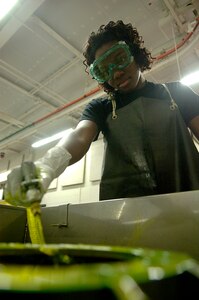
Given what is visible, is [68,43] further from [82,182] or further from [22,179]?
[22,179]

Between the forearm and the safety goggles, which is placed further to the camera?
the safety goggles

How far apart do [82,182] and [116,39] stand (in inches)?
90.8

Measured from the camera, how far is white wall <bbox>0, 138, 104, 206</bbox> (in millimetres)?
3094

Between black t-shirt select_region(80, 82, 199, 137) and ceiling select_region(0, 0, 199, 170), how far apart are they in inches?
40.2

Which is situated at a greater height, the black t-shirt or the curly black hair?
the curly black hair

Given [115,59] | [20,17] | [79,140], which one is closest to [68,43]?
[20,17]

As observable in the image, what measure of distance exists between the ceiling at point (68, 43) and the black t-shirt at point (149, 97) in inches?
40.2

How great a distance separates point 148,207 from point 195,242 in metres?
0.14

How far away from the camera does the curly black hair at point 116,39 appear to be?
1.22 m

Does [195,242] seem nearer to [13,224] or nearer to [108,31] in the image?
[13,224]

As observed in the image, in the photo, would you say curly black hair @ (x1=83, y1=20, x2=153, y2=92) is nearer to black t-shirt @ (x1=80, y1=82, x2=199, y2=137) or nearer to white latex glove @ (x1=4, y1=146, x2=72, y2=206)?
black t-shirt @ (x1=80, y1=82, x2=199, y2=137)

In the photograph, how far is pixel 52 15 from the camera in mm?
2096

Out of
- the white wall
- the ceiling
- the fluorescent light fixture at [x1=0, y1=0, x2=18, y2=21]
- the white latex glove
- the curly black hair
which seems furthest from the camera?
the white wall

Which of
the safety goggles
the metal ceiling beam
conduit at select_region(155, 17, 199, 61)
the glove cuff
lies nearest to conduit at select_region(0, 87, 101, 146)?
conduit at select_region(155, 17, 199, 61)
